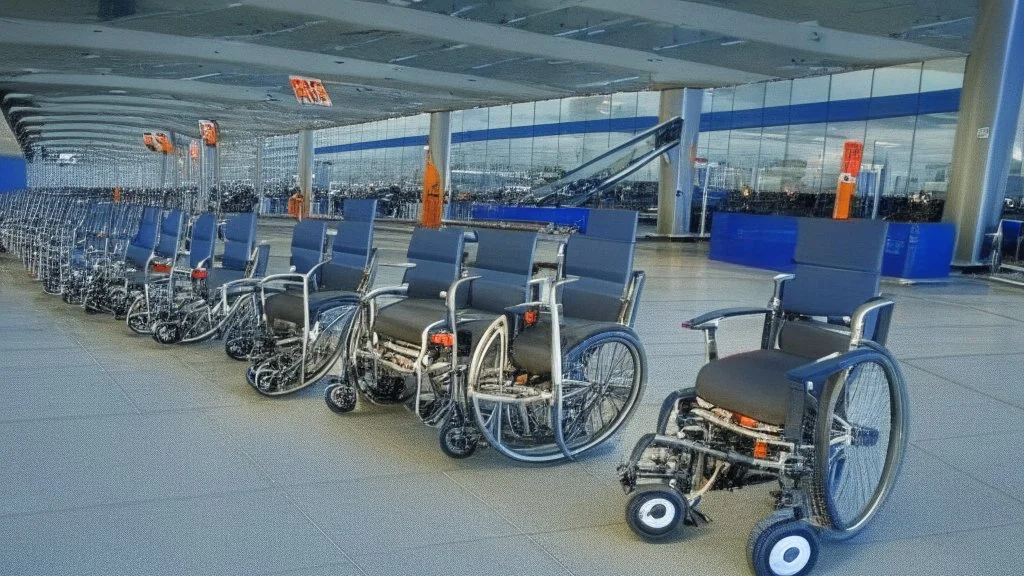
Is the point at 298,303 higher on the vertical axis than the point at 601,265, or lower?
lower

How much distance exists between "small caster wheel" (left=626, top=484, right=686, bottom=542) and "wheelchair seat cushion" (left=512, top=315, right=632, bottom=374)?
32.5 inches

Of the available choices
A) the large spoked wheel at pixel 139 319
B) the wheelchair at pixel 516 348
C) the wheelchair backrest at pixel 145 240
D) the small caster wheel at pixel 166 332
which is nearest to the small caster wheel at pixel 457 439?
the wheelchair at pixel 516 348

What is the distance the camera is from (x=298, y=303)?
4922 mm

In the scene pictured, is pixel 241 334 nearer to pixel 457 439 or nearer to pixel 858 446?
pixel 457 439

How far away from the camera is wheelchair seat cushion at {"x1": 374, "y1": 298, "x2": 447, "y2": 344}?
414cm

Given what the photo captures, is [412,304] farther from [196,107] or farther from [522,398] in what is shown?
[196,107]

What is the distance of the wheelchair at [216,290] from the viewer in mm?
6215

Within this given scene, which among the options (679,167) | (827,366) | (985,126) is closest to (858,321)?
(827,366)

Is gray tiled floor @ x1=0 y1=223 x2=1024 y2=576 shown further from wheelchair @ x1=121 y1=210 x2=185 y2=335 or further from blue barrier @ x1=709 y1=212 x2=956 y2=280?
blue barrier @ x1=709 y1=212 x2=956 y2=280

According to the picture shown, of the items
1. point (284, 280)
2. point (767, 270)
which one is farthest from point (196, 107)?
point (284, 280)

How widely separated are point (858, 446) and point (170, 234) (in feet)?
19.5

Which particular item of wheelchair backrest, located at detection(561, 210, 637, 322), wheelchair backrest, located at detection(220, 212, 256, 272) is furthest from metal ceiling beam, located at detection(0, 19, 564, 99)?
wheelchair backrest, located at detection(561, 210, 637, 322)

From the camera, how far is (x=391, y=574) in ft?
8.80

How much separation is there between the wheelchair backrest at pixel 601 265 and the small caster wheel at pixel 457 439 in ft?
Result: 2.82
